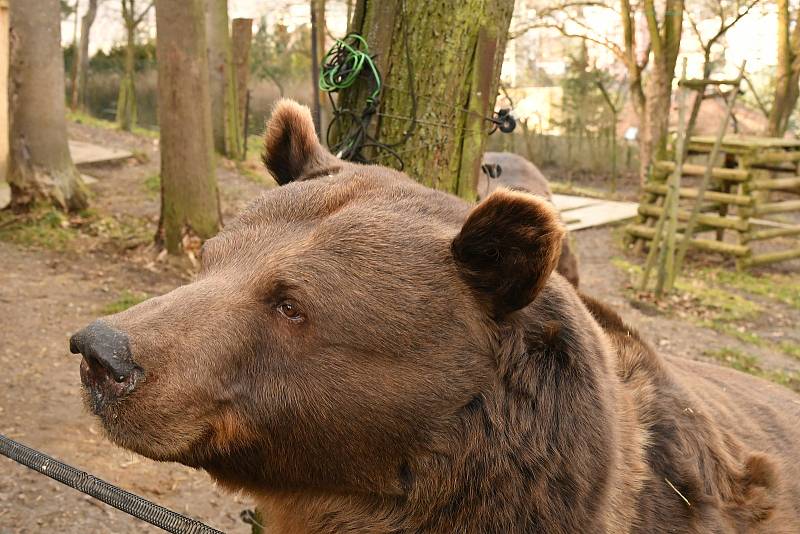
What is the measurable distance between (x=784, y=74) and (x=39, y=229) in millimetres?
17384

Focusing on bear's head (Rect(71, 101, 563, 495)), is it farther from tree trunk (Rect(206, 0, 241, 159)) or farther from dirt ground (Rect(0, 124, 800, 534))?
tree trunk (Rect(206, 0, 241, 159))

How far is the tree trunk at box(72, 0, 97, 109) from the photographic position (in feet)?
84.5

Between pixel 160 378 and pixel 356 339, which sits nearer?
pixel 160 378

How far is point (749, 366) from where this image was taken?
8.59m

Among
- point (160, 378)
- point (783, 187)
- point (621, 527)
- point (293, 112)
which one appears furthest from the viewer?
point (783, 187)

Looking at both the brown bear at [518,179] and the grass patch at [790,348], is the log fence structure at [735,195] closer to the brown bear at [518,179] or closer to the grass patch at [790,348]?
the grass patch at [790,348]

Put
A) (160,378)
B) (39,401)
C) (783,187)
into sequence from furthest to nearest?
(783,187)
(39,401)
(160,378)

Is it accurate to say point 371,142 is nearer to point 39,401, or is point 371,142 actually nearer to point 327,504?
point 327,504

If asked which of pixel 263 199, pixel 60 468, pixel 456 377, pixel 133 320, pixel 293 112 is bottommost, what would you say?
pixel 60 468

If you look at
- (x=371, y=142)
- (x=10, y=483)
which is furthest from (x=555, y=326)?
(x=10, y=483)

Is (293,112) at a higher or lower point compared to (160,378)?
higher

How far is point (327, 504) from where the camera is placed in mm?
2438

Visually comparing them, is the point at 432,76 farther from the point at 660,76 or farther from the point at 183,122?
the point at 660,76

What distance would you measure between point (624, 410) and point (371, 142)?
1.72 meters
